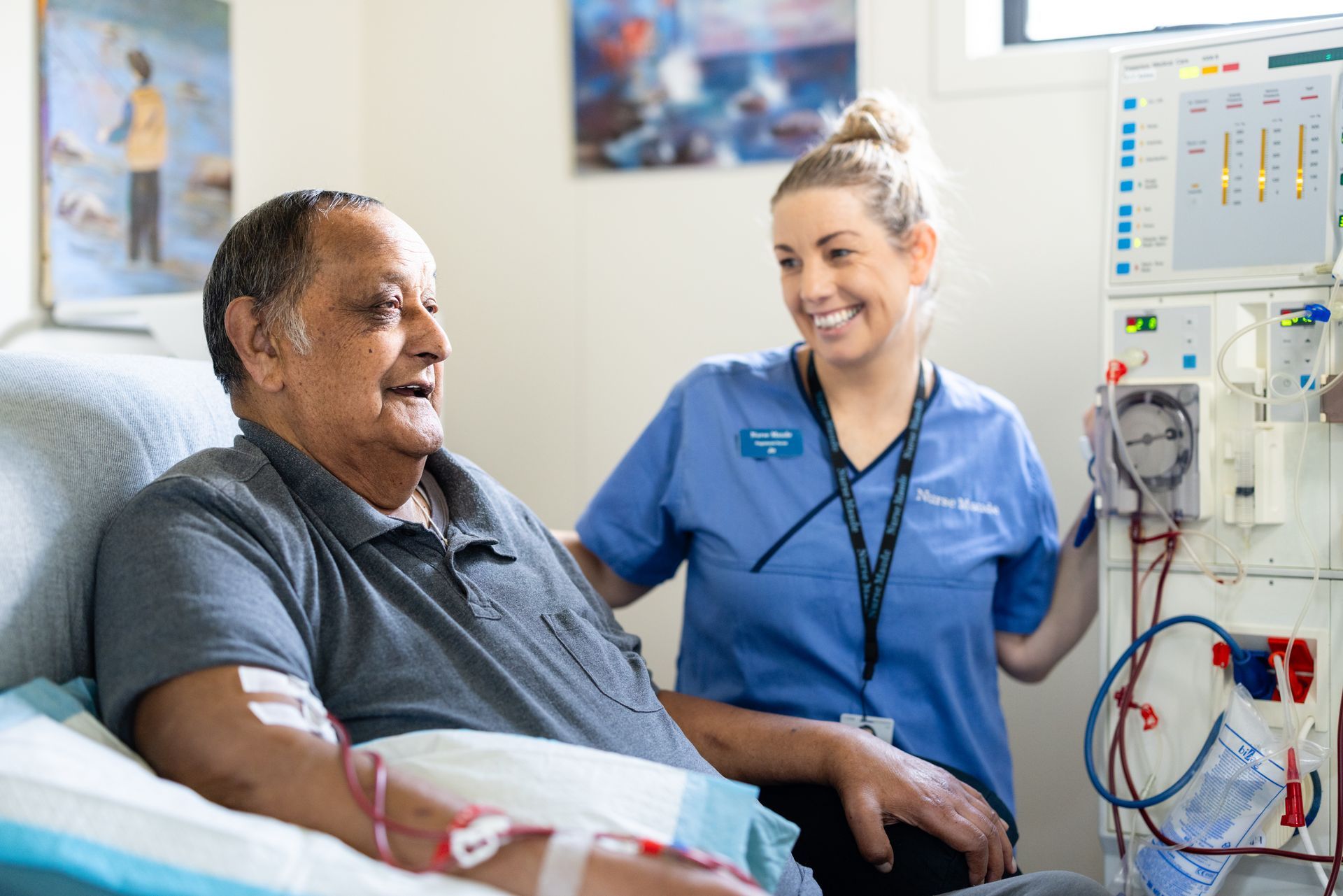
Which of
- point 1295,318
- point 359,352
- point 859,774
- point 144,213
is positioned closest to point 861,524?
point 859,774

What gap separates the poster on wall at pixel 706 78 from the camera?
232 centimetres

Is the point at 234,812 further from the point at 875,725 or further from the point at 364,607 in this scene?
the point at 875,725

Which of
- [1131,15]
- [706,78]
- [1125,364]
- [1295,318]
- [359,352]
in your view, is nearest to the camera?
[359,352]

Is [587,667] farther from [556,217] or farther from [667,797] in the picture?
[556,217]

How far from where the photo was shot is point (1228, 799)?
4.71 ft

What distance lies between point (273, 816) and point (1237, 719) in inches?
48.4

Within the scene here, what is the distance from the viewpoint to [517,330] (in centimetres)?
261

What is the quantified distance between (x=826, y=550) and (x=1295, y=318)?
0.72 metres

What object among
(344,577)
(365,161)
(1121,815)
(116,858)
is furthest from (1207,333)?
(365,161)

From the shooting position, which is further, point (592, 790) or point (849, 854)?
point (849, 854)

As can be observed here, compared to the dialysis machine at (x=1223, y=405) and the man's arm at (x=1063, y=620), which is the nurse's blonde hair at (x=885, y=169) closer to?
the dialysis machine at (x=1223, y=405)

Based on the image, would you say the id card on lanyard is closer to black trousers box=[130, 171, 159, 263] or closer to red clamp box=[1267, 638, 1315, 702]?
red clamp box=[1267, 638, 1315, 702]

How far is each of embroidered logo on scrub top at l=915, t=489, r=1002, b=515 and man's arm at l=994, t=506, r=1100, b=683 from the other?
0.14 metres

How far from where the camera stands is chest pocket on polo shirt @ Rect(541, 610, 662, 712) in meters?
1.26
